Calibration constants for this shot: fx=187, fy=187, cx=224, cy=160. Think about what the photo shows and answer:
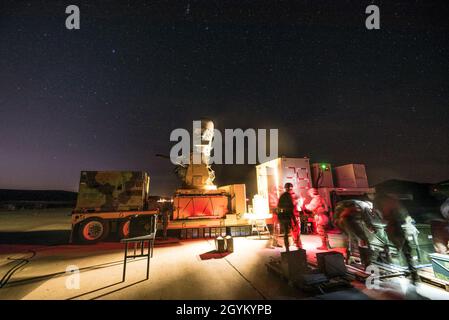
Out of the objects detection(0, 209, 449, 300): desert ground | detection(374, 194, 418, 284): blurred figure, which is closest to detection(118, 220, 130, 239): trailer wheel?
detection(0, 209, 449, 300): desert ground

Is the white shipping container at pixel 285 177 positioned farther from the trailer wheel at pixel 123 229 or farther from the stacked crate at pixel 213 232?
the trailer wheel at pixel 123 229

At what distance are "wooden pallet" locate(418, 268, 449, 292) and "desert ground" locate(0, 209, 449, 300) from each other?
0.18 metres

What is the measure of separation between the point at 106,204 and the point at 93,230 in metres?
1.27

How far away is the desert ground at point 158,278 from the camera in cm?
353

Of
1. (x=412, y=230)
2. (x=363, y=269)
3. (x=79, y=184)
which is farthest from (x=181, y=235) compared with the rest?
(x=412, y=230)

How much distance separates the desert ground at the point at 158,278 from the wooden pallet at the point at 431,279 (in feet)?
0.59

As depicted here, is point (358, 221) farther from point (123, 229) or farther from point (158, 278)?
point (123, 229)

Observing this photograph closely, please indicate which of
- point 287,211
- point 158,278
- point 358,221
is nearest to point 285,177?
point 287,211

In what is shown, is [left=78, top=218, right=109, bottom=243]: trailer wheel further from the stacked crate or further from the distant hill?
Result: the distant hill

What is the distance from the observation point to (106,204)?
31.0ft

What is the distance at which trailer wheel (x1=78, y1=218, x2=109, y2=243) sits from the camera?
8.77 m

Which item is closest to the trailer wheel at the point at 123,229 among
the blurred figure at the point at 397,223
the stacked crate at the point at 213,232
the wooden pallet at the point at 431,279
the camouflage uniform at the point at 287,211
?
the stacked crate at the point at 213,232

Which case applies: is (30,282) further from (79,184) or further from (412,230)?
(412,230)
